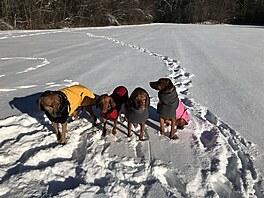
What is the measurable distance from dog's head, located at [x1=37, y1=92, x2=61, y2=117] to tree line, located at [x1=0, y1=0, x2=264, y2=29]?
62.1ft

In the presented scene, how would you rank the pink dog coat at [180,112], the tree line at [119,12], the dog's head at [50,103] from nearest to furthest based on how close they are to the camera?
the dog's head at [50,103] → the pink dog coat at [180,112] → the tree line at [119,12]

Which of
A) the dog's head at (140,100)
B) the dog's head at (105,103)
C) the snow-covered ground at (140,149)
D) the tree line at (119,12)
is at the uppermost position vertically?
the tree line at (119,12)

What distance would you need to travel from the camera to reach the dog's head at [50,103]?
9.65ft

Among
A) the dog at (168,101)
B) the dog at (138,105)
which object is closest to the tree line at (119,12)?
the dog at (138,105)

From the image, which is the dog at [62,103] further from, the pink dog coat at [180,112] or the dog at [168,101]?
the pink dog coat at [180,112]

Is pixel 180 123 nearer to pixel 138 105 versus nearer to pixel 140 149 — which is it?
pixel 140 149

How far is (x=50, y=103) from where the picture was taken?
9.78ft

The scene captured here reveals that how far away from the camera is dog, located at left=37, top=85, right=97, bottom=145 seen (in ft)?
9.77

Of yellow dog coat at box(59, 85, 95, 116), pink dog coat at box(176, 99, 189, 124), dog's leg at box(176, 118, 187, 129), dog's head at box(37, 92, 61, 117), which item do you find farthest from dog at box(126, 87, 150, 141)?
dog's head at box(37, 92, 61, 117)

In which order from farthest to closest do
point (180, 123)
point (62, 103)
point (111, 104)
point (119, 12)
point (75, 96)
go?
1. point (119, 12)
2. point (180, 123)
3. point (75, 96)
4. point (111, 104)
5. point (62, 103)

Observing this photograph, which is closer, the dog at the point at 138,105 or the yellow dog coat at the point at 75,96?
the dog at the point at 138,105

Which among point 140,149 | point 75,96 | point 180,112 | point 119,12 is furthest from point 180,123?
point 119,12

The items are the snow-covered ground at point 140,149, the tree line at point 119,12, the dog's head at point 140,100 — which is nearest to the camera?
the snow-covered ground at point 140,149

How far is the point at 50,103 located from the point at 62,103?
0.55 feet
